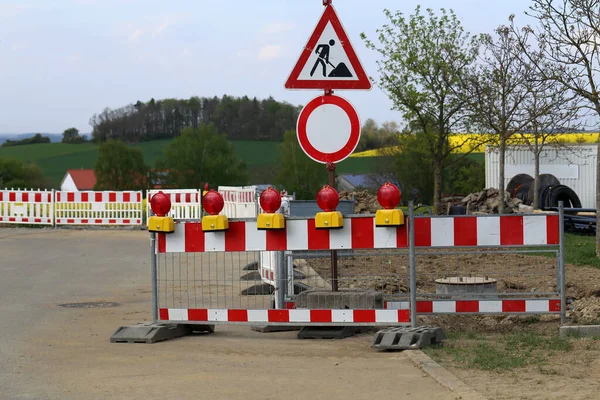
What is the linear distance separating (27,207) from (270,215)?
24152 millimetres

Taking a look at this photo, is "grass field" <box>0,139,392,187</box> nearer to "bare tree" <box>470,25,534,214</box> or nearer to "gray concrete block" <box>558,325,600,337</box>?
"bare tree" <box>470,25,534,214</box>

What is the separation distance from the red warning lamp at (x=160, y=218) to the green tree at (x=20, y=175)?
77.6 metres

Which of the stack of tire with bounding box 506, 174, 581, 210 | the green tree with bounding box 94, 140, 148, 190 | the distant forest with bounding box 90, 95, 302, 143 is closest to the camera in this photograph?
the stack of tire with bounding box 506, 174, 581, 210

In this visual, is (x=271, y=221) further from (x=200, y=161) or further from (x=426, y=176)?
(x=200, y=161)

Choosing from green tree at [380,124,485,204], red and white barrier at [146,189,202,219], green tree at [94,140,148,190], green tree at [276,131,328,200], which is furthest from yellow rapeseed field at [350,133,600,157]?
green tree at [94,140,148,190]

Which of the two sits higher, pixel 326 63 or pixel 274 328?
pixel 326 63

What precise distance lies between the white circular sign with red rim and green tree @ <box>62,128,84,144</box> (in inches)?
4782

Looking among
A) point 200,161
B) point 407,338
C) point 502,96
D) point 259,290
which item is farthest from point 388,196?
point 200,161

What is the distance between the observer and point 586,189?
42.1 meters

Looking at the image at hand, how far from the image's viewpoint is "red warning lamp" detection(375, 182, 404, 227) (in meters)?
8.32

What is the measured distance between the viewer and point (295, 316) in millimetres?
8680

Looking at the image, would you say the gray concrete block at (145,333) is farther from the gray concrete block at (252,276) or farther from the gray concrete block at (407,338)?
the gray concrete block at (252,276)

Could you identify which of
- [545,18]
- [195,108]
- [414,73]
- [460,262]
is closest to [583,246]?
[545,18]

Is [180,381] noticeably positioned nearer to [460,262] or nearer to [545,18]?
[460,262]
